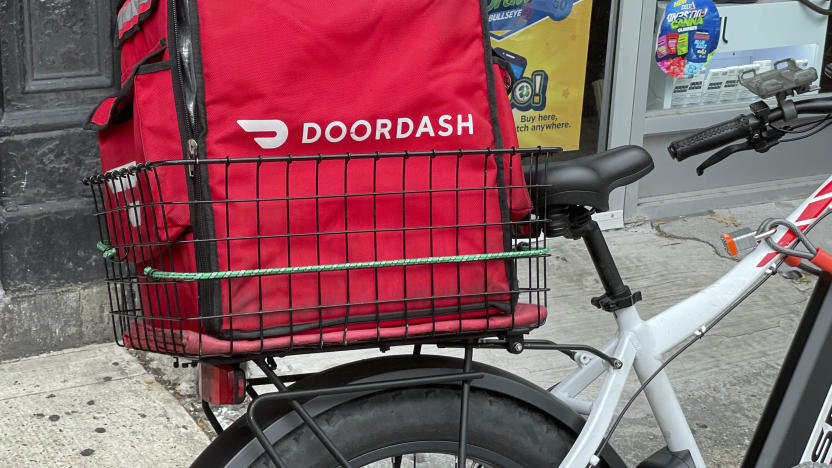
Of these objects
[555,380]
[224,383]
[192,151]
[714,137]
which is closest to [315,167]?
[192,151]

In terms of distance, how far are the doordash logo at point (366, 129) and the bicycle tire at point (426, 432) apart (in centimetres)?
47

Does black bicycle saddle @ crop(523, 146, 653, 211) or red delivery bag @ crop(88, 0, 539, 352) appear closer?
red delivery bag @ crop(88, 0, 539, 352)

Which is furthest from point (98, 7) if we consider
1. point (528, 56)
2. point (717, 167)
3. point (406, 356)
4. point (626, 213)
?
point (717, 167)

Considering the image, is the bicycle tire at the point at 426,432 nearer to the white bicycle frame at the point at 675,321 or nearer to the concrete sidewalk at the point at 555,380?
the white bicycle frame at the point at 675,321

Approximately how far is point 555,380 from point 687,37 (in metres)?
2.42

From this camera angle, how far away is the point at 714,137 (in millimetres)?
1858

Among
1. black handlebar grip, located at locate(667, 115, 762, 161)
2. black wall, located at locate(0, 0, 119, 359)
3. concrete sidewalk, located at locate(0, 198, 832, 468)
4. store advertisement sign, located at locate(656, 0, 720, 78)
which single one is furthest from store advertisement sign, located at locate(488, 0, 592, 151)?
black handlebar grip, located at locate(667, 115, 762, 161)

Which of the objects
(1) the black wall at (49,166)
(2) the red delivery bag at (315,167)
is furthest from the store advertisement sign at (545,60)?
(2) the red delivery bag at (315,167)

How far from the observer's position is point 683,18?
5.09m

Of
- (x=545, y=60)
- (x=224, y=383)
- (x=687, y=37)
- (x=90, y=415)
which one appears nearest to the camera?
(x=224, y=383)

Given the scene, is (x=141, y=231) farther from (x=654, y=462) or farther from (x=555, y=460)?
(x=654, y=462)

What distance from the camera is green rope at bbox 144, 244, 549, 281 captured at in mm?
1493

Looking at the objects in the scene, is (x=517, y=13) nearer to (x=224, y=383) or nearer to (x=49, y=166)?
(x=49, y=166)

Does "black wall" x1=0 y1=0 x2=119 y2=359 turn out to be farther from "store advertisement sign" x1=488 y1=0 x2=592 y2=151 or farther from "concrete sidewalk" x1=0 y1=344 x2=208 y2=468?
"store advertisement sign" x1=488 y1=0 x2=592 y2=151
